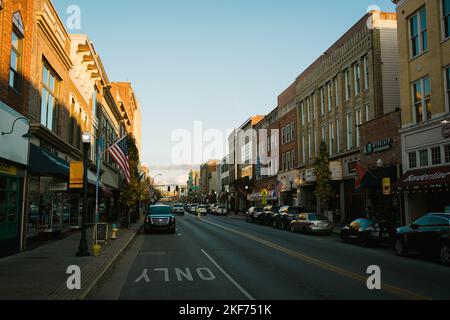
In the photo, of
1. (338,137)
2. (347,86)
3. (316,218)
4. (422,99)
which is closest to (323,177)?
(338,137)

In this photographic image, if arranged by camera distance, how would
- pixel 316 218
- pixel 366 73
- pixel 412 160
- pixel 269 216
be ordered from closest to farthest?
pixel 412 160
pixel 316 218
pixel 366 73
pixel 269 216

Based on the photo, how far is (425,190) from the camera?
23906mm

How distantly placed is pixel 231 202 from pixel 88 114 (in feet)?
230

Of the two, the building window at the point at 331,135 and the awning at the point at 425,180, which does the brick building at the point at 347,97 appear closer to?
the building window at the point at 331,135

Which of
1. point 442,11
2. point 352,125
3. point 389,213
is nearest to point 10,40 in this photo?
point 442,11

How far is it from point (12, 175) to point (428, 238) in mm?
14691

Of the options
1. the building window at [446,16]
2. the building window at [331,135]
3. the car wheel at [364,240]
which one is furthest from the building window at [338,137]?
the car wheel at [364,240]

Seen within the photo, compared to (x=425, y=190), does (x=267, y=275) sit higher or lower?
lower

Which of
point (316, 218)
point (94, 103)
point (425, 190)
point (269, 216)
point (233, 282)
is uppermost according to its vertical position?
point (94, 103)

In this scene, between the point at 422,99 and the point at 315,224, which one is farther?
the point at 315,224

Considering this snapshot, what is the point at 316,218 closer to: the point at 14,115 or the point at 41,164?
the point at 41,164

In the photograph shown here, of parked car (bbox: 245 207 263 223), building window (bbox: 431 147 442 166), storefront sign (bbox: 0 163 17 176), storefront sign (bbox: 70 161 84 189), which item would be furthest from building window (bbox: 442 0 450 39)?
parked car (bbox: 245 207 263 223)
